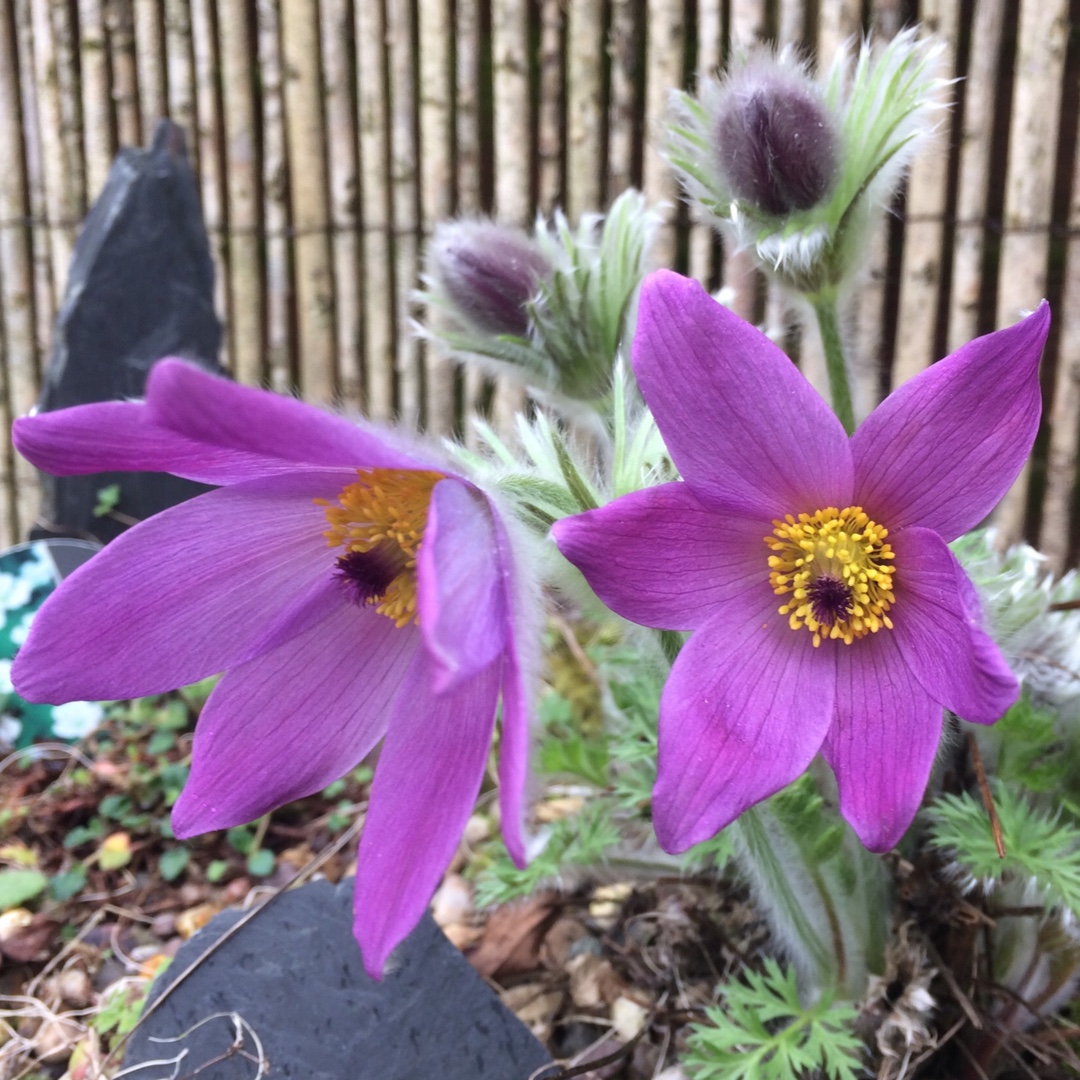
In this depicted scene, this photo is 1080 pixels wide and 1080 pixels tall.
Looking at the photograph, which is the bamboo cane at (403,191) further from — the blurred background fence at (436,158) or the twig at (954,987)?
the twig at (954,987)

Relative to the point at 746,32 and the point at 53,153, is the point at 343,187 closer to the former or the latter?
the point at 53,153

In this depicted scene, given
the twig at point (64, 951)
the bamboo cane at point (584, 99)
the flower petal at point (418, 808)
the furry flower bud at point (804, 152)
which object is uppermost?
the bamboo cane at point (584, 99)

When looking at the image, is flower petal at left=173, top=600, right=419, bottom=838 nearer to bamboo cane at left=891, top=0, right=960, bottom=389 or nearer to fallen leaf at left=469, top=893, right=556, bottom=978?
fallen leaf at left=469, top=893, right=556, bottom=978

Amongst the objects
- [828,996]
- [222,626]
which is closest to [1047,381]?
[828,996]

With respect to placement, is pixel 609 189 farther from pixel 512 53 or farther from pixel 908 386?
pixel 908 386

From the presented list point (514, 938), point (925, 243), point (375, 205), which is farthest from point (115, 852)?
point (925, 243)

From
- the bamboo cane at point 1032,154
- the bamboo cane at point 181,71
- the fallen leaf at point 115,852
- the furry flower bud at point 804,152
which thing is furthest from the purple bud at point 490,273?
the bamboo cane at point 181,71
